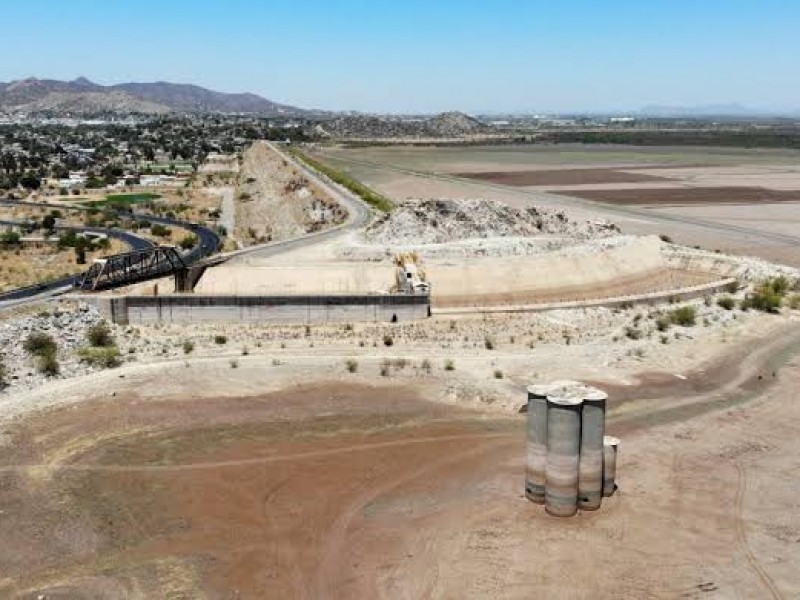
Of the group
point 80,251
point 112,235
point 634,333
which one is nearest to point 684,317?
point 634,333

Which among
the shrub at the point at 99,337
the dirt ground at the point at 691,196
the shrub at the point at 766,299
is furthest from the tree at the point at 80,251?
the dirt ground at the point at 691,196

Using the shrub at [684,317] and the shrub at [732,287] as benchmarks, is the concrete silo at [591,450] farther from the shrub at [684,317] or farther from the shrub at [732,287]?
the shrub at [732,287]

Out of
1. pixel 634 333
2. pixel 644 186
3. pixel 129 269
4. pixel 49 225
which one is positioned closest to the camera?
pixel 634 333

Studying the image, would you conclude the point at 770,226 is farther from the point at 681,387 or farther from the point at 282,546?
the point at 282,546

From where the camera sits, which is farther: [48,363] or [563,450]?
[48,363]

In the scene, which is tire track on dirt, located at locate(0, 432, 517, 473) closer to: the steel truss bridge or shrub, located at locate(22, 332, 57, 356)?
shrub, located at locate(22, 332, 57, 356)

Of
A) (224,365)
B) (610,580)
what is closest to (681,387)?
(610,580)

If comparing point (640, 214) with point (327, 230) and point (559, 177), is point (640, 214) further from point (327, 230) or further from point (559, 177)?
point (559, 177)

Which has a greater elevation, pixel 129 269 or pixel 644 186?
pixel 644 186
